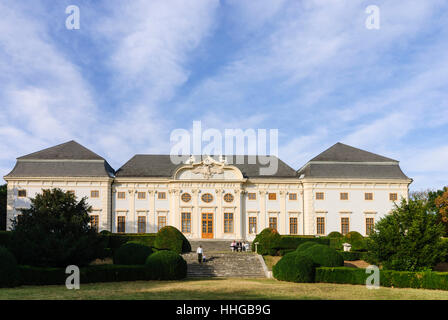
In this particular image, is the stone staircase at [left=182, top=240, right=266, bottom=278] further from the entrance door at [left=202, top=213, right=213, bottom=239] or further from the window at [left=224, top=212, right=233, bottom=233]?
the window at [left=224, top=212, right=233, bottom=233]

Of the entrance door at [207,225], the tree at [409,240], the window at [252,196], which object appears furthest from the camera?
the window at [252,196]

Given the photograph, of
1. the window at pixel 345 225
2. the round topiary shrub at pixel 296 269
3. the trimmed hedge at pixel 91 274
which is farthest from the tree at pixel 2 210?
the round topiary shrub at pixel 296 269

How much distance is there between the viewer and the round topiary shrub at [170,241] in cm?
3148

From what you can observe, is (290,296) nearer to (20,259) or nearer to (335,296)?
(335,296)

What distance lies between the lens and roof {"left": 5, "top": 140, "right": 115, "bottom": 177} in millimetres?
41562

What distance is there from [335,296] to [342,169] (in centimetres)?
2709

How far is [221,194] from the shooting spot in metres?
42.5

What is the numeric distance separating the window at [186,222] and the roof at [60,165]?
798 cm

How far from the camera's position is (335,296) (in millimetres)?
16969

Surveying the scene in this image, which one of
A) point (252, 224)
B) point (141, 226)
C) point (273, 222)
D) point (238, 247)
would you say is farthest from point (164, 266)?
point (273, 222)

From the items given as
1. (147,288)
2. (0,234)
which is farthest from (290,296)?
(0,234)

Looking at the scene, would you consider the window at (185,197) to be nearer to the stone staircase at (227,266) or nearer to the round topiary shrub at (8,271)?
the stone staircase at (227,266)

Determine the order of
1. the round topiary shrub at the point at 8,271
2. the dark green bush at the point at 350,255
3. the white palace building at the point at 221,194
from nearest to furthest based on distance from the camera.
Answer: the round topiary shrub at the point at 8,271 → the dark green bush at the point at 350,255 → the white palace building at the point at 221,194

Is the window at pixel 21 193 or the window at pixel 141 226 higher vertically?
the window at pixel 21 193
